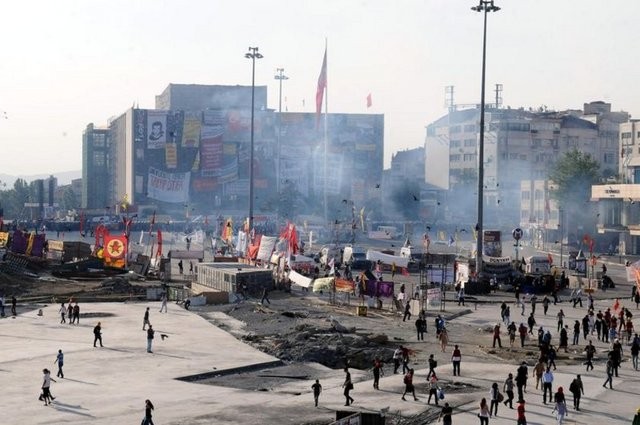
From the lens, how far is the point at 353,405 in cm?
3077

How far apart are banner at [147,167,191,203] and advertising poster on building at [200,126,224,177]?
127 inches

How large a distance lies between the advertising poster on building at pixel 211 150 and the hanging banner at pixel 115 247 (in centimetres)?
10134

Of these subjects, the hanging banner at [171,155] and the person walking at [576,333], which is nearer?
the person walking at [576,333]

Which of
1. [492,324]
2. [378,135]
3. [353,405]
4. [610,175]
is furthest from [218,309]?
[378,135]

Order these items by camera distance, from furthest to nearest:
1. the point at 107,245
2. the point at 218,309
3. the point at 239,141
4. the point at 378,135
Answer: the point at 378,135, the point at 239,141, the point at 107,245, the point at 218,309

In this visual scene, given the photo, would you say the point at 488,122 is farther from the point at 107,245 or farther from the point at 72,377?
the point at 72,377

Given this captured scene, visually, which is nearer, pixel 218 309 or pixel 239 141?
pixel 218 309

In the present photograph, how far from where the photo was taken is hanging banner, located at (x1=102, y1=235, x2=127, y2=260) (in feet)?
241

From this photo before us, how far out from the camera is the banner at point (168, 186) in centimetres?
17375

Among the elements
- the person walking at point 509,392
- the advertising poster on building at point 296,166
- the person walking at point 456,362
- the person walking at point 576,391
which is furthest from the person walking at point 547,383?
the advertising poster on building at point 296,166

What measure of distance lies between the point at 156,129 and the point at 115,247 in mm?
100571

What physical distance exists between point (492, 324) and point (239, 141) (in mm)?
129043

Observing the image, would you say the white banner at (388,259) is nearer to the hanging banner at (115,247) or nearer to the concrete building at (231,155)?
the hanging banner at (115,247)

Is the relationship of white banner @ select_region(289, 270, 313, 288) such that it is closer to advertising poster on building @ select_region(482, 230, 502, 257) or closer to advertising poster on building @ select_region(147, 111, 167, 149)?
advertising poster on building @ select_region(482, 230, 502, 257)
